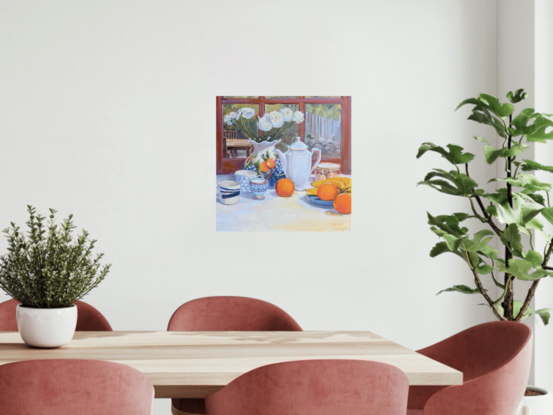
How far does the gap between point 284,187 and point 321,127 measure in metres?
0.42

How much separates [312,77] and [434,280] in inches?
55.9

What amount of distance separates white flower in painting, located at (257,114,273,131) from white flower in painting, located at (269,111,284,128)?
19 millimetres

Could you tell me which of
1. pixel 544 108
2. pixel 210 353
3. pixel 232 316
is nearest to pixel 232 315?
pixel 232 316

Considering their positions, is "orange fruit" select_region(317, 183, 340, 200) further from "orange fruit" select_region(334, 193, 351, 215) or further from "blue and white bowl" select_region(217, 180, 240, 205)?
"blue and white bowl" select_region(217, 180, 240, 205)

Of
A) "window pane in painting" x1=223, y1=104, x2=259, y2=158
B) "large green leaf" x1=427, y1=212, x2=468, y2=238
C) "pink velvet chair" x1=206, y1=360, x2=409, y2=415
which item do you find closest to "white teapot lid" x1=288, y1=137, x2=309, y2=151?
"window pane in painting" x1=223, y1=104, x2=259, y2=158

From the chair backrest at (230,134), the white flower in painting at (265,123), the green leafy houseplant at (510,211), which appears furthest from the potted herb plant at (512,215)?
the chair backrest at (230,134)

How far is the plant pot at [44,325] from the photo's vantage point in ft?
6.05

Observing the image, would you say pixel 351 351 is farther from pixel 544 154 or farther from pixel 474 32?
pixel 474 32

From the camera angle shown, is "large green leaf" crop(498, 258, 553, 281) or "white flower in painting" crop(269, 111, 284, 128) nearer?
"large green leaf" crop(498, 258, 553, 281)

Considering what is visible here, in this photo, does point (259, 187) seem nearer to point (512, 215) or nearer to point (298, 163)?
point (298, 163)

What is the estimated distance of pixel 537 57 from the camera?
3.05m

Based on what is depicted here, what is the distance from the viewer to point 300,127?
11.1 ft

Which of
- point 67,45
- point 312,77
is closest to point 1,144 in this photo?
point 67,45

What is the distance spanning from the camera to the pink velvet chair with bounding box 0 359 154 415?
130 cm
